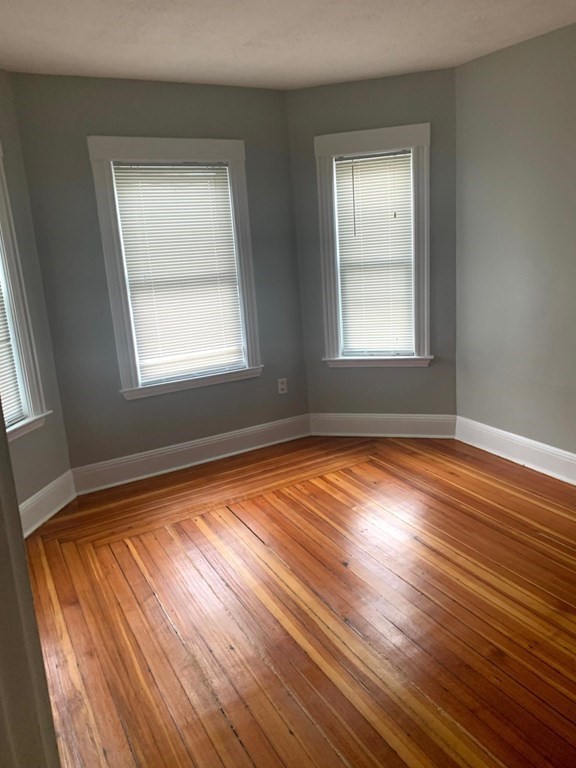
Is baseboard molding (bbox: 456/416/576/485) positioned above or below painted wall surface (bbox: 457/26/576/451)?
below

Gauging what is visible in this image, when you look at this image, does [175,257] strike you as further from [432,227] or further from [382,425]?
[382,425]

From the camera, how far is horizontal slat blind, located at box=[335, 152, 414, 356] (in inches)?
152

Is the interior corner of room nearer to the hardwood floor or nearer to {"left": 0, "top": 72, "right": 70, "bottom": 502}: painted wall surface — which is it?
{"left": 0, "top": 72, "right": 70, "bottom": 502}: painted wall surface

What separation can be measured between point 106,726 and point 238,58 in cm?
330

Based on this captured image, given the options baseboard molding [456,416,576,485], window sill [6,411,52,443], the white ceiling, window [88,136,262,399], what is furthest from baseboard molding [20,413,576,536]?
the white ceiling

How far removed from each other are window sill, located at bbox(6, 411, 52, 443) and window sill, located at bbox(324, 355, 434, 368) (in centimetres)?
Answer: 207

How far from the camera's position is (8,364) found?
3117 mm

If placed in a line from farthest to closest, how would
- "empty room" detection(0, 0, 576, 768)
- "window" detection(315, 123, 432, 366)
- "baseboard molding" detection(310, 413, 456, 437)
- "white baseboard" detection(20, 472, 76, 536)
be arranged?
"baseboard molding" detection(310, 413, 456, 437), "window" detection(315, 123, 432, 366), "white baseboard" detection(20, 472, 76, 536), "empty room" detection(0, 0, 576, 768)

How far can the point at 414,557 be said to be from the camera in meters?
2.64

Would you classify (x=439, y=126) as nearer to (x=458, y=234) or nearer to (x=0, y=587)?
(x=458, y=234)

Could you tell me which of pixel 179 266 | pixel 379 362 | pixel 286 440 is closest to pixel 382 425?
pixel 379 362

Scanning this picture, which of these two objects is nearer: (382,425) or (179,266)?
(179,266)

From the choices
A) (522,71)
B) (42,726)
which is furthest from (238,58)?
(42,726)

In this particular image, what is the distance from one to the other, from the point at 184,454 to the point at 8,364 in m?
1.35
